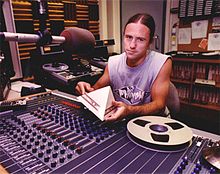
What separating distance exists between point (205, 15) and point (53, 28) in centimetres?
224

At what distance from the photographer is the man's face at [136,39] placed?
136cm

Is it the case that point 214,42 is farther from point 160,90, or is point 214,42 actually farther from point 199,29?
point 160,90

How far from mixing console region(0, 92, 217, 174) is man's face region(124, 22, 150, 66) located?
0.62 m

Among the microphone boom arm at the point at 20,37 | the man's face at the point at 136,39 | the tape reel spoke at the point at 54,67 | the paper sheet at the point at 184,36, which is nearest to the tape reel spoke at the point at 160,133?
the microphone boom arm at the point at 20,37

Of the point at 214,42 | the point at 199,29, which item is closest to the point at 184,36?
the point at 199,29

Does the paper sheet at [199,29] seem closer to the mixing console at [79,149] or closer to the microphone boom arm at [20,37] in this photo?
the mixing console at [79,149]

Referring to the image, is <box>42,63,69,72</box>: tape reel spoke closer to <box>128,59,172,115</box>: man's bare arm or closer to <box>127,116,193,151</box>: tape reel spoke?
<box>128,59,172,115</box>: man's bare arm

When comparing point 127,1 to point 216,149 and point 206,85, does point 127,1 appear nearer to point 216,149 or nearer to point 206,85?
point 206,85

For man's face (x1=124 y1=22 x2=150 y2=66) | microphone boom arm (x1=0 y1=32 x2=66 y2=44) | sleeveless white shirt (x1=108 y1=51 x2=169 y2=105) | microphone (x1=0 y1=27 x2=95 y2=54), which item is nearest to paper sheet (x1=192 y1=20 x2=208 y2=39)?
sleeveless white shirt (x1=108 y1=51 x2=169 y2=105)

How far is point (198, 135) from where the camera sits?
840 mm

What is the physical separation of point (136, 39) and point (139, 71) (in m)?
0.24

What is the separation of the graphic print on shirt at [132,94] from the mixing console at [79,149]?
0.52 metres

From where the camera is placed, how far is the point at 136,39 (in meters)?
1.36

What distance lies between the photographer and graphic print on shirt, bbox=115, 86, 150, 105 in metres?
1.45
